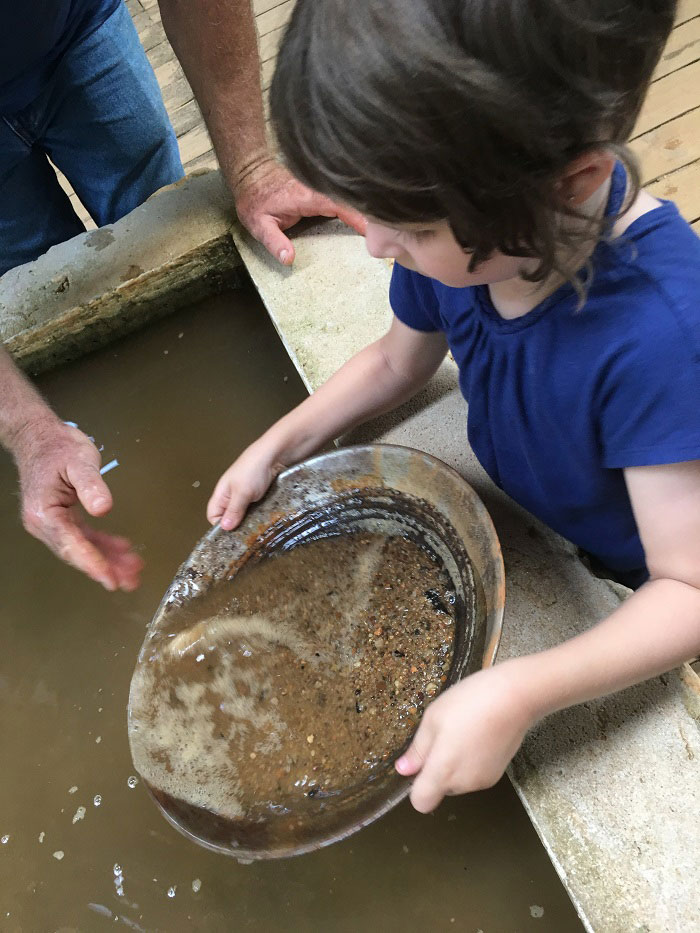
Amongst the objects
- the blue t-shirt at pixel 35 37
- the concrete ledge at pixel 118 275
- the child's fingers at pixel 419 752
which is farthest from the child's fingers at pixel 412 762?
the blue t-shirt at pixel 35 37

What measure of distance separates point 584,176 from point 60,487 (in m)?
1.03

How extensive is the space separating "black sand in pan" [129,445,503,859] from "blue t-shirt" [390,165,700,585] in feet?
0.42

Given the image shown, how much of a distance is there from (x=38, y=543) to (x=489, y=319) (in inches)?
50.0

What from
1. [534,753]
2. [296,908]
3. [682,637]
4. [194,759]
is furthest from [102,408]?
[682,637]

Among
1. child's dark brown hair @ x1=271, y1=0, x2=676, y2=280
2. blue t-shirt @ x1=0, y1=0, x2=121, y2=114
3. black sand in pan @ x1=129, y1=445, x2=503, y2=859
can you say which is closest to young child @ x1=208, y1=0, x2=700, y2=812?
child's dark brown hair @ x1=271, y1=0, x2=676, y2=280

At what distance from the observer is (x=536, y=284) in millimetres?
816

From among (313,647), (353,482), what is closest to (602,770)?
(313,647)

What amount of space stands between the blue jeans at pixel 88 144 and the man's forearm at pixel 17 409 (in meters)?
0.57

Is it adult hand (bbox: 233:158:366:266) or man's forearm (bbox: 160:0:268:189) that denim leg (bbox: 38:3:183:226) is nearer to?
man's forearm (bbox: 160:0:268:189)

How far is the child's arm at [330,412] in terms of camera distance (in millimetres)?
1240

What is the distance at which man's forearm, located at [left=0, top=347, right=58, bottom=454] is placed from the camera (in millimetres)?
1467

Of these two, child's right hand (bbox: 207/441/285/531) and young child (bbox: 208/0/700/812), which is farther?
child's right hand (bbox: 207/441/285/531)

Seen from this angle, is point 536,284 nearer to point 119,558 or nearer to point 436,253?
point 436,253

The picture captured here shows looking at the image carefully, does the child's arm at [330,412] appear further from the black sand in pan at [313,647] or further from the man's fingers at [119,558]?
the man's fingers at [119,558]
